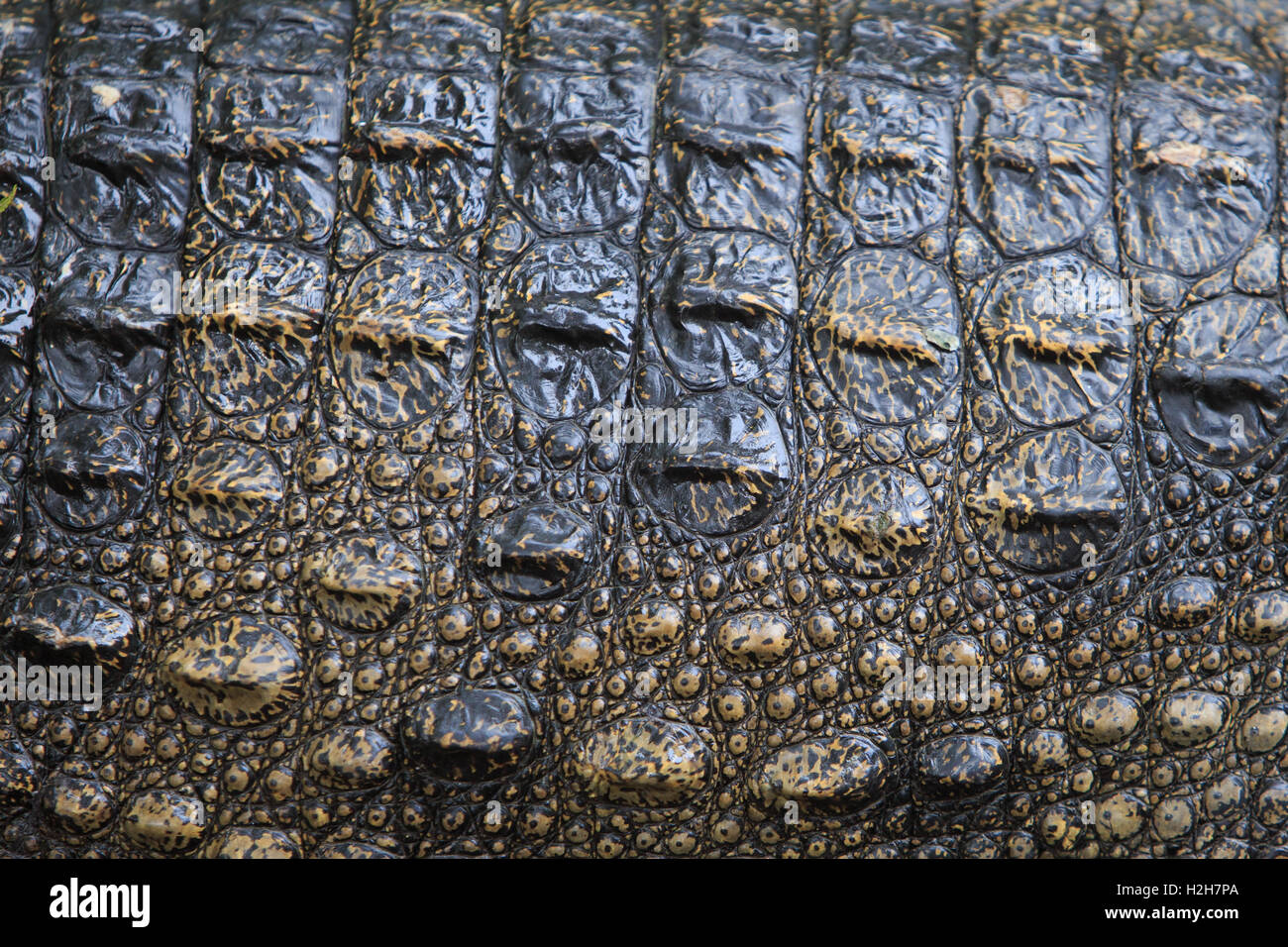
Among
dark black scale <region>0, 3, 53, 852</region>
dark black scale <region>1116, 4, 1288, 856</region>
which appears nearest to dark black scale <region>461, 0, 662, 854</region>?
dark black scale <region>0, 3, 53, 852</region>

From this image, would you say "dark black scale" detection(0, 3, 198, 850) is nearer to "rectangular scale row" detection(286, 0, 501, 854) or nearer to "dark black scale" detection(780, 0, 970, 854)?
"rectangular scale row" detection(286, 0, 501, 854)

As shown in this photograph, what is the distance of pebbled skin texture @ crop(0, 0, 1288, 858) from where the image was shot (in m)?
1.32

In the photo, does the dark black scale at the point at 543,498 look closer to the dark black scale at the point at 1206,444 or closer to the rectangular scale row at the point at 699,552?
the rectangular scale row at the point at 699,552

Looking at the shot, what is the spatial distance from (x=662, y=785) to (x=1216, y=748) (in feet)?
2.80

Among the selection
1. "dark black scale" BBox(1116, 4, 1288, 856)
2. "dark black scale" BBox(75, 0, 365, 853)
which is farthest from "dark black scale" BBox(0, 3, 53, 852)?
"dark black scale" BBox(1116, 4, 1288, 856)

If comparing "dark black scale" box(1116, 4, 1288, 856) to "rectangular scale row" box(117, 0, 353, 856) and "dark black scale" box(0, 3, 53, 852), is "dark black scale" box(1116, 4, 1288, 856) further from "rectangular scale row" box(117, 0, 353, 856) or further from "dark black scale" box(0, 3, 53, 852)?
"dark black scale" box(0, 3, 53, 852)

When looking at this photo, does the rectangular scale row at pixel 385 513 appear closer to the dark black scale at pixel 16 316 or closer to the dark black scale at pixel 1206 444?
the dark black scale at pixel 16 316

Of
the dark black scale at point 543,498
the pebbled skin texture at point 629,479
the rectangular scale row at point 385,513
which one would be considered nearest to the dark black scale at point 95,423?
the pebbled skin texture at point 629,479

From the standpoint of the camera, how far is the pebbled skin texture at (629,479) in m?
1.32

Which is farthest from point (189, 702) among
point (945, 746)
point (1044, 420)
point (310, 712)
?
point (1044, 420)

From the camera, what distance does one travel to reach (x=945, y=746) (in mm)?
1340

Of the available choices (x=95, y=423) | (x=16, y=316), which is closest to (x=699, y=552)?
(x=95, y=423)

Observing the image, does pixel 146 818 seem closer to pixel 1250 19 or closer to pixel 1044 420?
pixel 1044 420

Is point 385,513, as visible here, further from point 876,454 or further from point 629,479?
point 876,454
